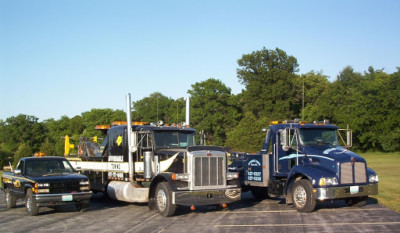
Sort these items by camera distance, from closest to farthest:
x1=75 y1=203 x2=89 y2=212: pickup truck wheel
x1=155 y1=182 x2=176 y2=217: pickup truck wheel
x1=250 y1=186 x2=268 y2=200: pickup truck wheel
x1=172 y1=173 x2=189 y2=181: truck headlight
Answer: x1=155 y1=182 x2=176 y2=217: pickup truck wheel, x1=172 y1=173 x2=189 y2=181: truck headlight, x1=75 y1=203 x2=89 y2=212: pickup truck wheel, x1=250 y1=186 x2=268 y2=200: pickup truck wheel

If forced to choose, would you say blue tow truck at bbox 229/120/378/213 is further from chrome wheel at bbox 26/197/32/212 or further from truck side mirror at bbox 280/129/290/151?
chrome wheel at bbox 26/197/32/212

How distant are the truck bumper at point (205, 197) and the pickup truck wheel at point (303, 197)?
5.69 ft

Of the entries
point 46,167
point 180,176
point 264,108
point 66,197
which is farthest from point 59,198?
point 264,108

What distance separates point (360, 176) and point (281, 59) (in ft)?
234

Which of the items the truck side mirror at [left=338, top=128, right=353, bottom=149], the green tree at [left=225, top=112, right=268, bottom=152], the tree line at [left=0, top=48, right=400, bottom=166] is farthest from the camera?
the tree line at [left=0, top=48, right=400, bottom=166]

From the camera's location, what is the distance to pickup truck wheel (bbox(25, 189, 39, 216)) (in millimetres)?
13742

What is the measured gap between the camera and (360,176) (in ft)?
45.0

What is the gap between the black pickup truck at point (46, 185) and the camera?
13.7 meters

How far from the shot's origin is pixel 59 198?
13.8 m

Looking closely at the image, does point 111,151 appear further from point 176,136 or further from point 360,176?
point 360,176

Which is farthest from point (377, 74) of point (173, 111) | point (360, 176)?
point (360, 176)

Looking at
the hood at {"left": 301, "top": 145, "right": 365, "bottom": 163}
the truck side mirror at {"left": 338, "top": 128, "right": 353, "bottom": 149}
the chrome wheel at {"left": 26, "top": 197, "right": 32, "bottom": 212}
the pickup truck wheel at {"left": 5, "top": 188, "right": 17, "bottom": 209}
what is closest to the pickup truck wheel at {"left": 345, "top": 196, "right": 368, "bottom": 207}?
the hood at {"left": 301, "top": 145, "right": 365, "bottom": 163}

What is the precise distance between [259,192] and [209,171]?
15.0ft

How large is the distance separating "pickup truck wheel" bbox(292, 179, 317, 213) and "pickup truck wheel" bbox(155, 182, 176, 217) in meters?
→ 3.69
